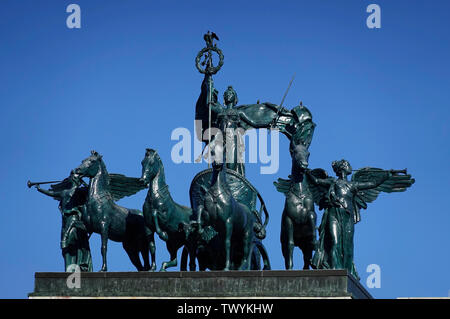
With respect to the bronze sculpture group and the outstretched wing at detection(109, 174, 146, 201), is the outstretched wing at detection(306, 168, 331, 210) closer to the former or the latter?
the bronze sculpture group

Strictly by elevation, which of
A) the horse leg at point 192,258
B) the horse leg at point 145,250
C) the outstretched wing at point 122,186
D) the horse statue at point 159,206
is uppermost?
the outstretched wing at point 122,186

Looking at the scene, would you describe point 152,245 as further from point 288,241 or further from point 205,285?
point 288,241

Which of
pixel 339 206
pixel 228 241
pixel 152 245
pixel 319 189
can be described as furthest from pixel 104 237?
pixel 339 206

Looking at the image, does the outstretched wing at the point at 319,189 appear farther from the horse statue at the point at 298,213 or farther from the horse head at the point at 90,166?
the horse head at the point at 90,166

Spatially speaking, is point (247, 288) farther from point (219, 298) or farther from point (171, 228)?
point (171, 228)

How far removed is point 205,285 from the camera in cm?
2566

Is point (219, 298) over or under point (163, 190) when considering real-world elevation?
under

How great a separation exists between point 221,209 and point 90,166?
3.20m

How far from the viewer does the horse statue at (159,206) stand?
89.0ft

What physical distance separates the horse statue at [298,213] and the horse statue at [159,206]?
78.1 inches

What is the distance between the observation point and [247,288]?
2544 centimetres

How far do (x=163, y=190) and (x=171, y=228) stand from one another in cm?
79

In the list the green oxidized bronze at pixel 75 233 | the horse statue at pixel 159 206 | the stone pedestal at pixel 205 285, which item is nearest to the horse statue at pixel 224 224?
the horse statue at pixel 159 206
